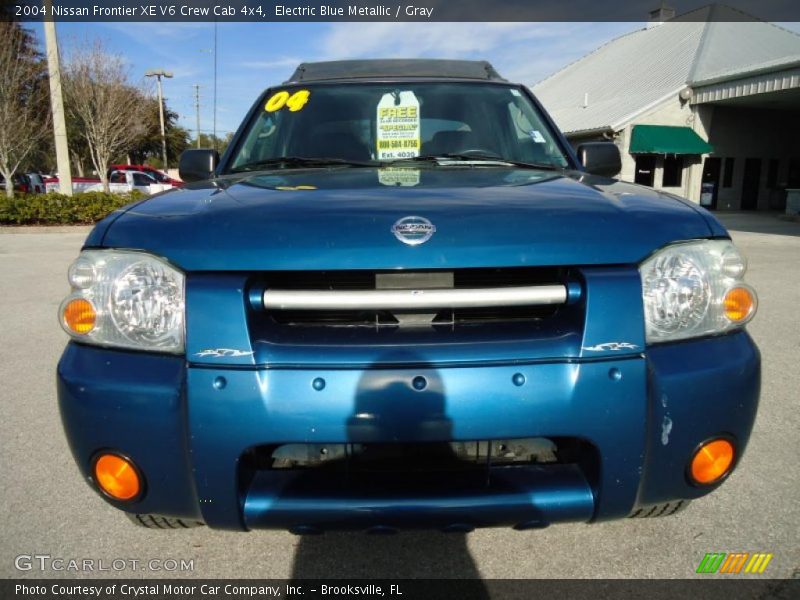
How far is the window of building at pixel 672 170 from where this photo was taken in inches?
906

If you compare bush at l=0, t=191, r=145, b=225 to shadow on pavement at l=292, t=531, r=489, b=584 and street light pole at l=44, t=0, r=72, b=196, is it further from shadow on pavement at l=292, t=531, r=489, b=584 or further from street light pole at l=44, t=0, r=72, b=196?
shadow on pavement at l=292, t=531, r=489, b=584

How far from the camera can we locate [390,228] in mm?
1536

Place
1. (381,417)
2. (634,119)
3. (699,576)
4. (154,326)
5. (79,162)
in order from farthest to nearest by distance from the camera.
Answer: (79,162) → (634,119) → (699,576) → (154,326) → (381,417)

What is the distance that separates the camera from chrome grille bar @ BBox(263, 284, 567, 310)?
1.50m

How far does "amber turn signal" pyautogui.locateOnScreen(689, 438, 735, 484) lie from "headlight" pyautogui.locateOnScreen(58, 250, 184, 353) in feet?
4.66

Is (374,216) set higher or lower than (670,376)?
higher

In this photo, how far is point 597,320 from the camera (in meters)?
1.48

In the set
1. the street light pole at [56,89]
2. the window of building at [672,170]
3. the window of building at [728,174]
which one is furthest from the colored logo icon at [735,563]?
the window of building at [728,174]

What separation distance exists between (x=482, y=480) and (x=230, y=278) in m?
0.86

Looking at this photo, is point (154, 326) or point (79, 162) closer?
point (154, 326)

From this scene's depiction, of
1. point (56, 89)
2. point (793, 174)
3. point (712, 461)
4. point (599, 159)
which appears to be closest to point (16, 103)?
point (56, 89)

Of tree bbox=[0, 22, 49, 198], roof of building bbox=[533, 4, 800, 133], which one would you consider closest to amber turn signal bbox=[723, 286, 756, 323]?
tree bbox=[0, 22, 49, 198]

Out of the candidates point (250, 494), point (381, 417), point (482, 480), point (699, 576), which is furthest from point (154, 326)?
point (699, 576)

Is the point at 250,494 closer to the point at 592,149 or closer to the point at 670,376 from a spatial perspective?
the point at 670,376
